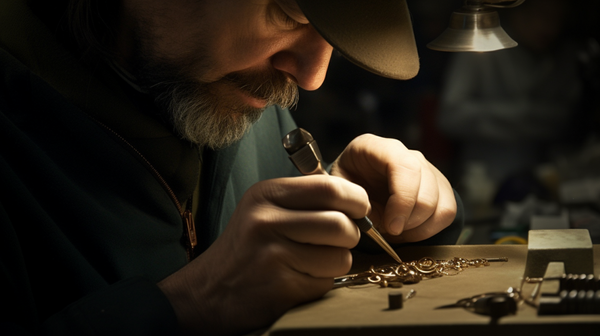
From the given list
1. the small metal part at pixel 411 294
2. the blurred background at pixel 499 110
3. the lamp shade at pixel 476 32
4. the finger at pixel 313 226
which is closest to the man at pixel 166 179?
the finger at pixel 313 226

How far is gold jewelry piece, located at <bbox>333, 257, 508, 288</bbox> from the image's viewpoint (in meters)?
1.06

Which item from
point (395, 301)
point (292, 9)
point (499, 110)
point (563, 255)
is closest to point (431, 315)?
point (395, 301)

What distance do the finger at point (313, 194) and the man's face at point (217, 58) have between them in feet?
0.96

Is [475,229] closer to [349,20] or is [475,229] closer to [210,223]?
[210,223]

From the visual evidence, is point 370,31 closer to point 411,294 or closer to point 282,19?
point 282,19

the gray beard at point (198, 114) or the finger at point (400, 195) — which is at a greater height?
the gray beard at point (198, 114)

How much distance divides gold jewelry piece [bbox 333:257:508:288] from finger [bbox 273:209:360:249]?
0.15 metres

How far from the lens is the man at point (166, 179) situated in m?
0.94

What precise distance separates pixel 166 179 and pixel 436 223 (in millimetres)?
592

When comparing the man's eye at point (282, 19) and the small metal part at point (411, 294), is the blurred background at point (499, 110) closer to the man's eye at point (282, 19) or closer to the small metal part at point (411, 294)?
the man's eye at point (282, 19)

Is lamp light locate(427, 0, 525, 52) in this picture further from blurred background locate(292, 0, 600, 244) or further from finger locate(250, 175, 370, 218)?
blurred background locate(292, 0, 600, 244)

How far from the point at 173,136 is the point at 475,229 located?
5.99 feet

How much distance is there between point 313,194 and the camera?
949mm

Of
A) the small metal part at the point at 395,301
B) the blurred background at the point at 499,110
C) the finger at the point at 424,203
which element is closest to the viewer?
the small metal part at the point at 395,301
